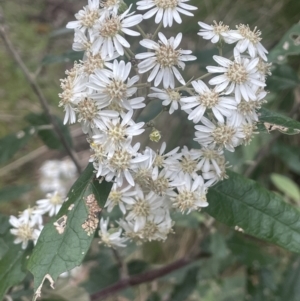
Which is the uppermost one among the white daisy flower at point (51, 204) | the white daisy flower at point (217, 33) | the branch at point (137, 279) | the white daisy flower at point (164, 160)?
the white daisy flower at point (217, 33)

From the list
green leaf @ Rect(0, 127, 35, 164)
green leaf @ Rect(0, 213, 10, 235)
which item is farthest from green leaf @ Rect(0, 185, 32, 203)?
green leaf @ Rect(0, 213, 10, 235)

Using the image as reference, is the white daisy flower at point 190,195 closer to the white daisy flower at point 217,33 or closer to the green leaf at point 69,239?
the green leaf at point 69,239

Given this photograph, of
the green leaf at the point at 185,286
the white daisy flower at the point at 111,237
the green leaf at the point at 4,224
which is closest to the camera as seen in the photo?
the white daisy flower at the point at 111,237

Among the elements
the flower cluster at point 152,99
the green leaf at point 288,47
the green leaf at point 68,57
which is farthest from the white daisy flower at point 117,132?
the green leaf at point 288,47

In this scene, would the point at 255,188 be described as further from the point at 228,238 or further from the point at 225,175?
the point at 228,238

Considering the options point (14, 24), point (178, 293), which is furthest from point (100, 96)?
point (14, 24)

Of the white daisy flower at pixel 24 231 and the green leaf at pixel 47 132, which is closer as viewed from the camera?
the white daisy flower at pixel 24 231

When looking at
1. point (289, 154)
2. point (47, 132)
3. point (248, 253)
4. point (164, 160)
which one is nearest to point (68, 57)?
point (47, 132)

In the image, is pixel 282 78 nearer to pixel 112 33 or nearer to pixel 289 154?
pixel 289 154
